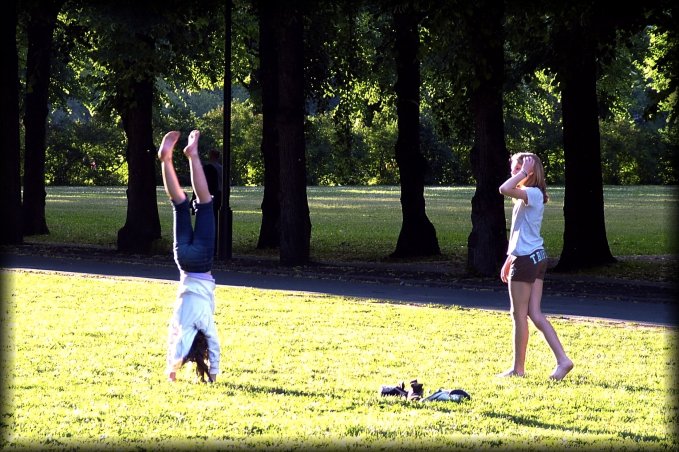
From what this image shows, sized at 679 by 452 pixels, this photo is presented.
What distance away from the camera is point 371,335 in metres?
13.7

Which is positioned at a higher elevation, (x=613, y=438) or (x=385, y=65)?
(x=385, y=65)

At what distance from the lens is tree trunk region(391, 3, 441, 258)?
1022 inches

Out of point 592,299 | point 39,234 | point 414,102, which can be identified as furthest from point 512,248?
point 39,234

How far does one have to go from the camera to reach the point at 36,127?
115 feet

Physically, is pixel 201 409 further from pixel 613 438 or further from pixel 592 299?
pixel 592 299

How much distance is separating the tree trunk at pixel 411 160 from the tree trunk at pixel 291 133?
107 inches

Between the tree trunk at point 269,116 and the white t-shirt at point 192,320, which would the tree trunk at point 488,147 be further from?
the white t-shirt at point 192,320

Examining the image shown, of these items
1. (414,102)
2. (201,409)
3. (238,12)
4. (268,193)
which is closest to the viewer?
(201,409)

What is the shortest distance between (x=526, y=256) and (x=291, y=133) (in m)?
13.3

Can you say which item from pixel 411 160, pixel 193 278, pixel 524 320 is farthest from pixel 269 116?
pixel 193 278

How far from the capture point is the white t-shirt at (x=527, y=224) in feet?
34.9

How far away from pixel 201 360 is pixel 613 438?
3405mm

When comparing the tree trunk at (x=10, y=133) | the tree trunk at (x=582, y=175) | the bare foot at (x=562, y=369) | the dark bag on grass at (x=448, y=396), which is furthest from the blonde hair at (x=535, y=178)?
the tree trunk at (x=10, y=133)

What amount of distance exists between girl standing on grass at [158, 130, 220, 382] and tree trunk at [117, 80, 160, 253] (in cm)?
1701
